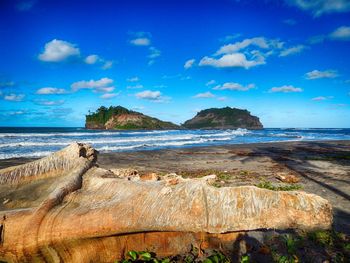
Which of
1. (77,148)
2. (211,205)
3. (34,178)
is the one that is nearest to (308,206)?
(211,205)

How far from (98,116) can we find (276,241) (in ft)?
414

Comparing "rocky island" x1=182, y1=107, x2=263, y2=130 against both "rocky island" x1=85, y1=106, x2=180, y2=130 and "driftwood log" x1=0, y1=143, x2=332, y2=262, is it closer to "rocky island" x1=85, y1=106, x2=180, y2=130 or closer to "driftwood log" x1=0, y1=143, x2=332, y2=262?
"rocky island" x1=85, y1=106, x2=180, y2=130

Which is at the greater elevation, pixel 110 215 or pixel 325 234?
pixel 110 215

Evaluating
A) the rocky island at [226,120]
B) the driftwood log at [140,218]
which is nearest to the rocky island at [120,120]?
the rocky island at [226,120]

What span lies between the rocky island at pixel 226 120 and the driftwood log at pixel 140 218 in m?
172

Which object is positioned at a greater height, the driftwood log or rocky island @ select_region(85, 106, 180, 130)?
rocky island @ select_region(85, 106, 180, 130)

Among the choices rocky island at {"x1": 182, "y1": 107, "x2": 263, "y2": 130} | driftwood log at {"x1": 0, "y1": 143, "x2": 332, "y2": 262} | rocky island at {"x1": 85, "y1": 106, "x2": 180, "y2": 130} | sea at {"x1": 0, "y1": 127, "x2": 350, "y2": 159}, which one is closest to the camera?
driftwood log at {"x1": 0, "y1": 143, "x2": 332, "y2": 262}

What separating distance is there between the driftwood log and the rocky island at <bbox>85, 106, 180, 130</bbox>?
109 metres

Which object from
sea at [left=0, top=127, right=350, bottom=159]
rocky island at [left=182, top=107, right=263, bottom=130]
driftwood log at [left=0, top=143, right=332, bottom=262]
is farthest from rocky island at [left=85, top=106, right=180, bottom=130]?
driftwood log at [left=0, top=143, right=332, bottom=262]

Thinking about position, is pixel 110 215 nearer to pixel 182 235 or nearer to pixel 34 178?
pixel 182 235

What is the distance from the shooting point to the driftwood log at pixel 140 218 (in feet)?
11.2

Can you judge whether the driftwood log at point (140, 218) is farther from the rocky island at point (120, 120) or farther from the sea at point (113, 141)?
the rocky island at point (120, 120)

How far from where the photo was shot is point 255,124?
18900 cm

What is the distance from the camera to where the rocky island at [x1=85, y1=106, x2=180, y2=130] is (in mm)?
114875
